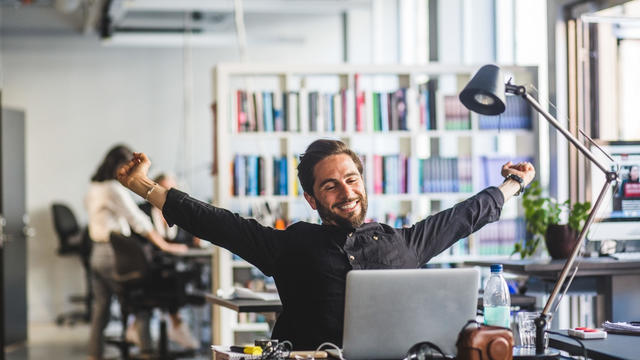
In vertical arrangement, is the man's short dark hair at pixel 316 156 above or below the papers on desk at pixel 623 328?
above

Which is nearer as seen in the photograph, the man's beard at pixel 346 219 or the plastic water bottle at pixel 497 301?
the plastic water bottle at pixel 497 301

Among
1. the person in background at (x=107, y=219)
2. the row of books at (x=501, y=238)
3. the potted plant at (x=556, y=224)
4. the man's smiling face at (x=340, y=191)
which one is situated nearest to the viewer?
the man's smiling face at (x=340, y=191)

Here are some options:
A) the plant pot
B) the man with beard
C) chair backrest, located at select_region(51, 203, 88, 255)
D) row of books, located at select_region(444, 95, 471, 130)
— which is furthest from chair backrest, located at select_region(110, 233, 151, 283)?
the man with beard

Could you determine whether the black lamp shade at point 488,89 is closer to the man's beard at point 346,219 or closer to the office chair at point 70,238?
the man's beard at point 346,219

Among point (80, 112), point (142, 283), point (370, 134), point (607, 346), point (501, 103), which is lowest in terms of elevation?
point (142, 283)

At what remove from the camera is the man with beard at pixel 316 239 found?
2.77 meters

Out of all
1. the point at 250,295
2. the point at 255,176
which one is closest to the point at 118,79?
the point at 255,176

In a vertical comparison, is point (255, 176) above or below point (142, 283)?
above

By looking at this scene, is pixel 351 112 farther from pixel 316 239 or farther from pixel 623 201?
pixel 316 239

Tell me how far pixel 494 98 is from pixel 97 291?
5240 mm

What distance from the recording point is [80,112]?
37.5ft

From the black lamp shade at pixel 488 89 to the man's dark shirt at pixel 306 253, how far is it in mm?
501

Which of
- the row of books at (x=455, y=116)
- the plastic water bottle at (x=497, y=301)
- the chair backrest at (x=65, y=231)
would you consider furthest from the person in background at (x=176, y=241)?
the plastic water bottle at (x=497, y=301)

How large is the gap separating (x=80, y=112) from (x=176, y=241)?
Answer: 147 inches
